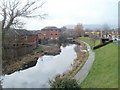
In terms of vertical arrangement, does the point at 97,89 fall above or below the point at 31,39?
below

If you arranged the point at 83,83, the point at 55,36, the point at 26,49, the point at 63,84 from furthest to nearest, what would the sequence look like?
the point at 55,36 → the point at 26,49 → the point at 83,83 → the point at 63,84

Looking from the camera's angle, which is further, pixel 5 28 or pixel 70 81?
pixel 5 28

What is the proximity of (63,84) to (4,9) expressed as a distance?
193 inches

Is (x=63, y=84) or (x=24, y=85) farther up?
(x=63, y=84)

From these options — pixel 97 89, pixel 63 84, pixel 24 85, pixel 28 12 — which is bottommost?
pixel 24 85

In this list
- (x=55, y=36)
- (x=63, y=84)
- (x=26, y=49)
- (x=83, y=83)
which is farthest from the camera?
(x=55, y=36)

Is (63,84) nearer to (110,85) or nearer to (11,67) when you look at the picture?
(110,85)

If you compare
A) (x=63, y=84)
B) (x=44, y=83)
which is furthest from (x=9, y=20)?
(x=44, y=83)

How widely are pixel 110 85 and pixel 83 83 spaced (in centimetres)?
194

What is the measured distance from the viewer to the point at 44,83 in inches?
406

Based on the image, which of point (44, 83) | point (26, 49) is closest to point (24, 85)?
point (44, 83)

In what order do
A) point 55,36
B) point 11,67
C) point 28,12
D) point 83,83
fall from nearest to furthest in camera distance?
1. point 28,12
2. point 83,83
3. point 11,67
4. point 55,36

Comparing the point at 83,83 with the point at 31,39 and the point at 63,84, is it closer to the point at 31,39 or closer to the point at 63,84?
the point at 63,84

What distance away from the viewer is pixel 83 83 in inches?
338
